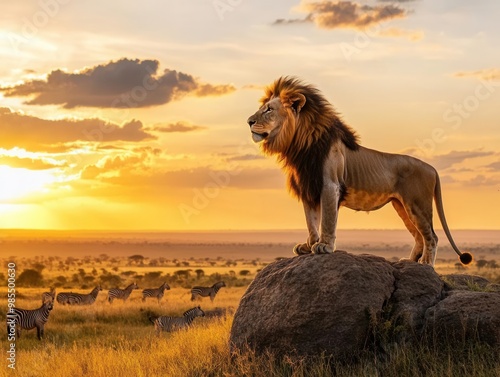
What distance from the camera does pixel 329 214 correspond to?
388 inches

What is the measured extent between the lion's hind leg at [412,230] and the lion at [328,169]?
20 millimetres

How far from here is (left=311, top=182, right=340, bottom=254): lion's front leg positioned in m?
9.87

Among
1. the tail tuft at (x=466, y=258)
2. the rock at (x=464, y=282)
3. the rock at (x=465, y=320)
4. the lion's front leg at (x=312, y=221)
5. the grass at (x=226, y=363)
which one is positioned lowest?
the grass at (x=226, y=363)

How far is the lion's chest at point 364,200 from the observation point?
416 inches

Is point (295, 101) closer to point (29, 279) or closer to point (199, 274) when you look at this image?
point (29, 279)

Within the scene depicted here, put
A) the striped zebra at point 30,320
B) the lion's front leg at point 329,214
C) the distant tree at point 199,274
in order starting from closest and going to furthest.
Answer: the lion's front leg at point 329,214 < the striped zebra at point 30,320 < the distant tree at point 199,274

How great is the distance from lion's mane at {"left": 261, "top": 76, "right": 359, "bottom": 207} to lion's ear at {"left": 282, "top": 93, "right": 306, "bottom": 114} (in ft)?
0.09

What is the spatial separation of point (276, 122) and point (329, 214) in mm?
1469

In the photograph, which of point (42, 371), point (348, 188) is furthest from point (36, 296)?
point (348, 188)

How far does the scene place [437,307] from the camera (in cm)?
1020

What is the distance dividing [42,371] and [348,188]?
6920mm

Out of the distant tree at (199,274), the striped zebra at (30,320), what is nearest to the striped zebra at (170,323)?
the striped zebra at (30,320)

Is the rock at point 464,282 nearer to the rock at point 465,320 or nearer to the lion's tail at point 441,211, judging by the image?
the lion's tail at point 441,211

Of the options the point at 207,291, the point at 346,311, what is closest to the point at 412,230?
the point at 346,311
